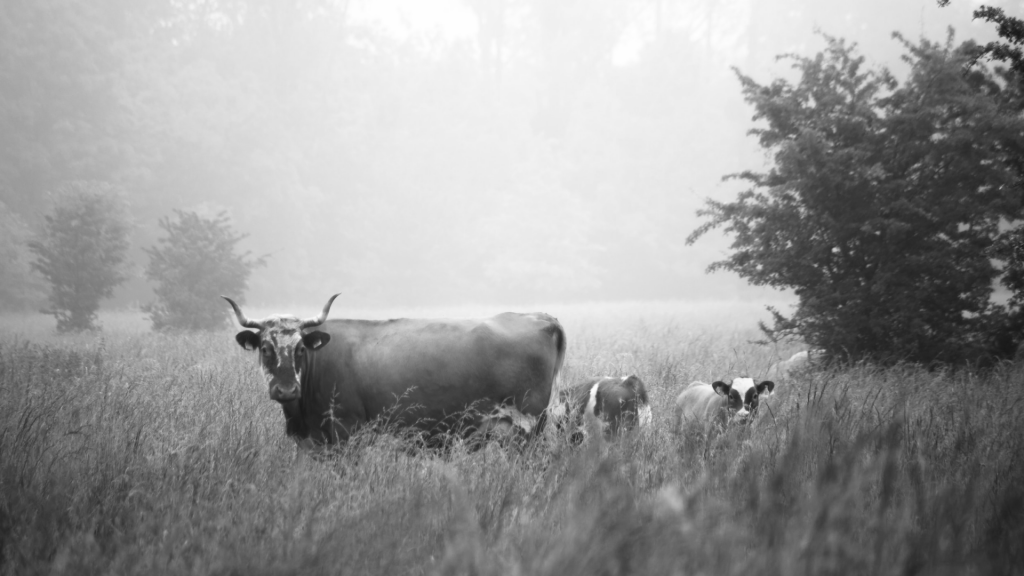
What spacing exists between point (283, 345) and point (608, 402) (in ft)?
10.8

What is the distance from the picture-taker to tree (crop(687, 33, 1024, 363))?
797 cm

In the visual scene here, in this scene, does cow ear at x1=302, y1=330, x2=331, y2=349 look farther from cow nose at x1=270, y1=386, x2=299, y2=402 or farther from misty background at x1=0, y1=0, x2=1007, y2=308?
misty background at x1=0, y1=0, x2=1007, y2=308

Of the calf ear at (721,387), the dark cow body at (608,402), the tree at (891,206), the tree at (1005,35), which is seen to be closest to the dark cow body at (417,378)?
the dark cow body at (608,402)

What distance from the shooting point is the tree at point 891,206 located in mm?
7973

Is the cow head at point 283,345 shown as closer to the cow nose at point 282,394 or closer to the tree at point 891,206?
the cow nose at point 282,394

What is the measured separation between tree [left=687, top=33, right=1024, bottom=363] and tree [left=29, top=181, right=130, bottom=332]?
17344mm

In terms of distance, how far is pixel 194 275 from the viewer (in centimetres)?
1614

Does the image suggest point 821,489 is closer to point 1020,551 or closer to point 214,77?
point 1020,551

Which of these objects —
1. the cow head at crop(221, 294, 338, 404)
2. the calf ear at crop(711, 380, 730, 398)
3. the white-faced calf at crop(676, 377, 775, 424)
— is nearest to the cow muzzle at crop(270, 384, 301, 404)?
the cow head at crop(221, 294, 338, 404)

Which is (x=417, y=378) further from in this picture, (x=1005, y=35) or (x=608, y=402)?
(x=1005, y=35)

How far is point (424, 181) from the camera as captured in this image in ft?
172

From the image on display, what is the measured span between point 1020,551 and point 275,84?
2213 inches

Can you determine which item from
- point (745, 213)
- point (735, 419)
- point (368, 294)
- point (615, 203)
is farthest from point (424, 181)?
point (735, 419)

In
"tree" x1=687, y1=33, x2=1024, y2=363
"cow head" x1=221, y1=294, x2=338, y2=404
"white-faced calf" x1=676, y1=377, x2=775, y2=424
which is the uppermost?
"tree" x1=687, y1=33, x2=1024, y2=363
